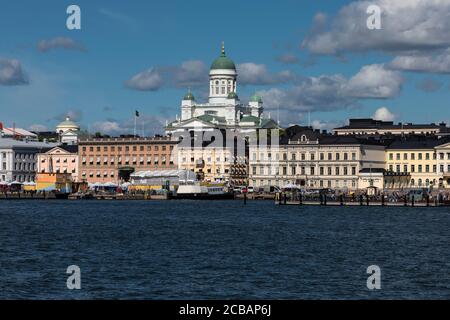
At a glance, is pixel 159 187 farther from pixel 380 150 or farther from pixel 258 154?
pixel 380 150

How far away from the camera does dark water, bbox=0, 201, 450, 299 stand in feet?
92.3

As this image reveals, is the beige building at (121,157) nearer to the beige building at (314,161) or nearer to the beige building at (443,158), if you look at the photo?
the beige building at (314,161)

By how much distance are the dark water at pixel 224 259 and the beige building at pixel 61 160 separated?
3581 inches

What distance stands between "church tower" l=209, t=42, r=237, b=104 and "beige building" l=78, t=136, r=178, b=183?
91.5ft

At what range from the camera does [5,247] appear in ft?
138

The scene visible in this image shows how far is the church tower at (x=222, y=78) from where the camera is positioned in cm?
17412

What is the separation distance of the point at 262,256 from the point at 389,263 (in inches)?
188

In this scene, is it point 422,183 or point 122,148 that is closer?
point 422,183

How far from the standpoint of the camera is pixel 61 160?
15425 cm

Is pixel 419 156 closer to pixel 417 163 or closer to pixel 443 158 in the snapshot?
pixel 417 163

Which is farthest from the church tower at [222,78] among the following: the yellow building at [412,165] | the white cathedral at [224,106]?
the yellow building at [412,165]

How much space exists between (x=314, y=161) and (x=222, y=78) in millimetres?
42224

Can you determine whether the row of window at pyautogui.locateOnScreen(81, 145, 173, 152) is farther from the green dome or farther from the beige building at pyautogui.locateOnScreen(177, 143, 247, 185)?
the green dome

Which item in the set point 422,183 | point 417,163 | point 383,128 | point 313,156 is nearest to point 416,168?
point 417,163
